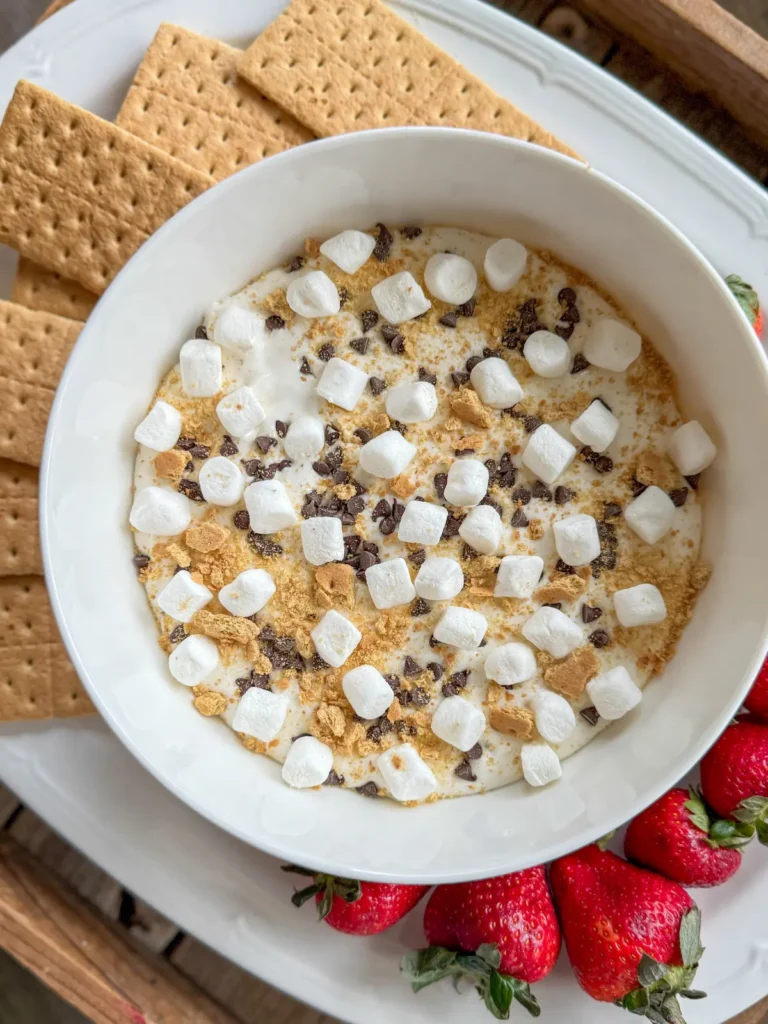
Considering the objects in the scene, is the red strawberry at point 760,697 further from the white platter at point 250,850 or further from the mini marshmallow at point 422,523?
the mini marshmallow at point 422,523

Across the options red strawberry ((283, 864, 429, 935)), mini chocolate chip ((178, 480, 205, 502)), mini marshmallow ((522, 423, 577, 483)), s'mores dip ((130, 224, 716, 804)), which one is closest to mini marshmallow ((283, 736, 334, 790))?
s'mores dip ((130, 224, 716, 804))

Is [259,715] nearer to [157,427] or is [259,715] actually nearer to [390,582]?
[390,582]

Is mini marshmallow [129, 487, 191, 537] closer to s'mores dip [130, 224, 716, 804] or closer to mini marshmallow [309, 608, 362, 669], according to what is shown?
s'mores dip [130, 224, 716, 804]

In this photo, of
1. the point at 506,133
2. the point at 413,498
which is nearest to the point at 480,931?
the point at 413,498

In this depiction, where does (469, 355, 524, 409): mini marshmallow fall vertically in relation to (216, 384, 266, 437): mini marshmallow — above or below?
above

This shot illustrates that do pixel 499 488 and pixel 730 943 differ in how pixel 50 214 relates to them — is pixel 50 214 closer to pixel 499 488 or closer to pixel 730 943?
pixel 499 488

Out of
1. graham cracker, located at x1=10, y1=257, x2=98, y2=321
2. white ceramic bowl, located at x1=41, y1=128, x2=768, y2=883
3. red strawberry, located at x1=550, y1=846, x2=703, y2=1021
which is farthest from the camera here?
graham cracker, located at x1=10, y1=257, x2=98, y2=321

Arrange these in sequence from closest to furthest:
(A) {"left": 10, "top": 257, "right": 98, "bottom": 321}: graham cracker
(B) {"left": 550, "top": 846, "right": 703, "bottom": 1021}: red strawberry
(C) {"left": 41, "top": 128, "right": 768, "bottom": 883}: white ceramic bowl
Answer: (C) {"left": 41, "top": 128, "right": 768, "bottom": 883}: white ceramic bowl
(B) {"left": 550, "top": 846, "right": 703, "bottom": 1021}: red strawberry
(A) {"left": 10, "top": 257, "right": 98, "bottom": 321}: graham cracker

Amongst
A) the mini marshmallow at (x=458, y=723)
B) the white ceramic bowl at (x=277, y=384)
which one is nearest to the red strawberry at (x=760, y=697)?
the white ceramic bowl at (x=277, y=384)
